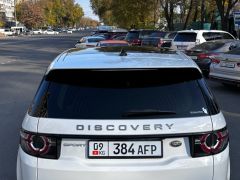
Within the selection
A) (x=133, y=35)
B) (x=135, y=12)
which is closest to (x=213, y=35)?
(x=133, y=35)

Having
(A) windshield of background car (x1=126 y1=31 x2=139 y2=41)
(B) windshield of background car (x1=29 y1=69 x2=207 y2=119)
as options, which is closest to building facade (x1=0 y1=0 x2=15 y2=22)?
(A) windshield of background car (x1=126 y1=31 x2=139 y2=41)

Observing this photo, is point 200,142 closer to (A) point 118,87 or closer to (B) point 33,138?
(A) point 118,87

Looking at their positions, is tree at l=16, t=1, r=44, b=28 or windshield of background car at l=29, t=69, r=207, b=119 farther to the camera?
tree at l=16, t=1, r=44, b=28

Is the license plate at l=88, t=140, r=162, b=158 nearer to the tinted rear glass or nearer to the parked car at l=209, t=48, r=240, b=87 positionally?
the parked car at l=209, t=48, r=240, b=87

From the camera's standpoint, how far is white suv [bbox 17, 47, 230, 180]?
3.28 metres

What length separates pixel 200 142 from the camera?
3357 mm

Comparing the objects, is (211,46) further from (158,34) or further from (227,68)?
(158,34)

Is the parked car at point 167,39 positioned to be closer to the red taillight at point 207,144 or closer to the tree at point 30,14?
the red taillight at point 207,144

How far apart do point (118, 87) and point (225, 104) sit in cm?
710

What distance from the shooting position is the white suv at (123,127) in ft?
10.8

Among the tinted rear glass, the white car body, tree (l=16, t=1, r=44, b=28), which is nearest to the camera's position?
the white car body

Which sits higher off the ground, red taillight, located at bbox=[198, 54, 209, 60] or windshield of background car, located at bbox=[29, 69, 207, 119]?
windshield of background car, located at bbox=[29, 69, 207, 119]

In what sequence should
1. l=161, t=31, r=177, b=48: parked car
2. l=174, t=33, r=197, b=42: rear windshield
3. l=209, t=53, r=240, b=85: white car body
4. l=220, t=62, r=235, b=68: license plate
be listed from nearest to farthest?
1. l=209, t=53, r=240, b=85: white car body
2. l=220, t=62, r=235, b=68: license plate
3. l=174, t=33, r=197, b=42: rear windshield
4. l=161, t=31, r=177, b=48: parked car

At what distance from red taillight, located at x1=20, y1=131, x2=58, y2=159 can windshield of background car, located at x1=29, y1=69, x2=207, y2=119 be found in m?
0.18
